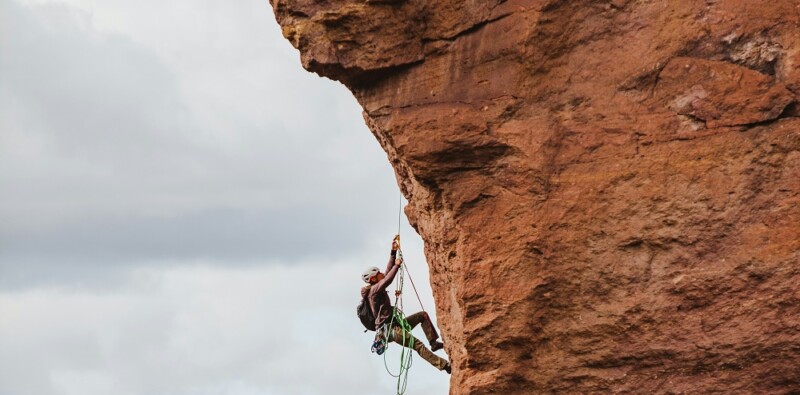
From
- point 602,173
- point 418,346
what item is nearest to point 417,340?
point 418,346

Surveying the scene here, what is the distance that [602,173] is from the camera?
53.3 ft

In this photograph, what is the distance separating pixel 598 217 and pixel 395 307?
4866 millimetres

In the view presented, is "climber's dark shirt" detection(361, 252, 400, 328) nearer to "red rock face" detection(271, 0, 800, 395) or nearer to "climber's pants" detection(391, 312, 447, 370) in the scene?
"climber's pants" detection(391, 312, 447, 370)

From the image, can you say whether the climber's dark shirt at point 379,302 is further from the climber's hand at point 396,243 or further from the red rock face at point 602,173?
the red rock face at point 602,173

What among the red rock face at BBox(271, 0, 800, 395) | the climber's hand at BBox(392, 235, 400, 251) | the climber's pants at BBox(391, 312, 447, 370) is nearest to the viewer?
the red rock face at BBox(271, 0, 800, 395)

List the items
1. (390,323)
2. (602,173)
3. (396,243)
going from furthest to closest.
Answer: (390,323) < (396,243) < (602,173)

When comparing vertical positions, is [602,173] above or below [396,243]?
below

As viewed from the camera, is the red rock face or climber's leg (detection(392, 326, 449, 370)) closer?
the red rock face

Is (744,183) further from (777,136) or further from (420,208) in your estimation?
(420,208)

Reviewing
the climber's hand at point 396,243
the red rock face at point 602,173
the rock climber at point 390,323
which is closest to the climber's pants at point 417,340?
the rock climber at point 390,323

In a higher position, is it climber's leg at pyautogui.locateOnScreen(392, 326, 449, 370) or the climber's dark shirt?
the climber's dark shirt

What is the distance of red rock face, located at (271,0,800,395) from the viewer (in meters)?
15.8

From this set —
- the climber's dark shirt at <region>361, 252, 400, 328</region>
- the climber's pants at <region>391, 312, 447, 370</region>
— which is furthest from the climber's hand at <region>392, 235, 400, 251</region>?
the climber's pants at <region>391, 312, 447, 370</region>

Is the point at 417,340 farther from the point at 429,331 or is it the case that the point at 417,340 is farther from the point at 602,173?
the point at 602,173
